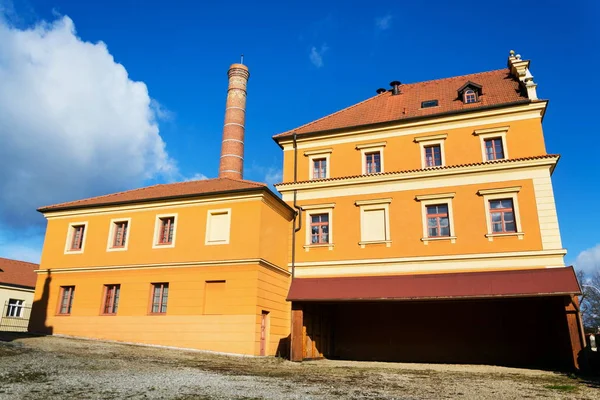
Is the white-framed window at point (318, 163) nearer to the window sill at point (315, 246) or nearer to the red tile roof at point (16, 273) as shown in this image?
the window sill at point (315, 246)

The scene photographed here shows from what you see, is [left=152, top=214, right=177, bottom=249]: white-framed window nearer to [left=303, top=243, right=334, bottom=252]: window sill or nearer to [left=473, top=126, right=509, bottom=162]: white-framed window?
[left=303, top=243, right=334, bottom=252]: window sill

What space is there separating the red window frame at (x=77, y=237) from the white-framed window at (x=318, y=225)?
11.2 metres

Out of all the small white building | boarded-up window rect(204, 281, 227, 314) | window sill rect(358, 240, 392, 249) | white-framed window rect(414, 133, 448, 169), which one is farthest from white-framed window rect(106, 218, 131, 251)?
the small white building

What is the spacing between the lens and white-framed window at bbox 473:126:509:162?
20156mm

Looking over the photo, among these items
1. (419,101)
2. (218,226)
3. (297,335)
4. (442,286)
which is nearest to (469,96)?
(419,101)

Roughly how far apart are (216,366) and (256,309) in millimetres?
4237

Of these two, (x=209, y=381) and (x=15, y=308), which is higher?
(x=15, y=308)

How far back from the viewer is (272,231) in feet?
65.6

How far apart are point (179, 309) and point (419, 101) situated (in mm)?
15590

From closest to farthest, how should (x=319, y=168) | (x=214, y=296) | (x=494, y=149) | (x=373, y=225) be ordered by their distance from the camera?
1. (x=214, y=296)
2. (x=494, y=149)
3. (x=373, y=225)
4. (x=319, y=168)

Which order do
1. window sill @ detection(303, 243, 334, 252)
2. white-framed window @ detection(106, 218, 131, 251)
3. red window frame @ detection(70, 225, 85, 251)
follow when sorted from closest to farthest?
1. window sill @ detection(303, 243, 334, 252)
2. white-framed window @ detection(106, 218, 131, 251)
3. red window frame @ detection(70, 225, 85, 251)

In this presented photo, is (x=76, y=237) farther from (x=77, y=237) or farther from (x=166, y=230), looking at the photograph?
(x=166, y=230)

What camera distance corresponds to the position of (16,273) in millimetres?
35062

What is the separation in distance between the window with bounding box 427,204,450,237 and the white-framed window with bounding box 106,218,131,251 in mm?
13955
